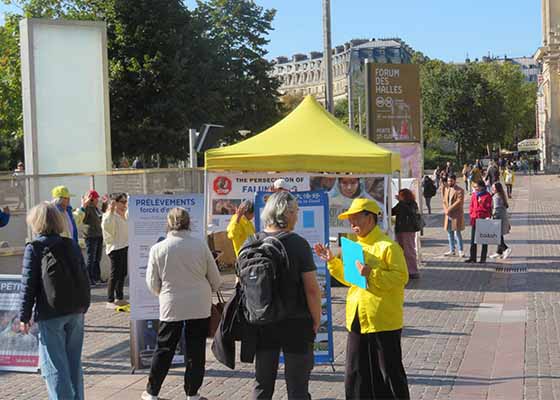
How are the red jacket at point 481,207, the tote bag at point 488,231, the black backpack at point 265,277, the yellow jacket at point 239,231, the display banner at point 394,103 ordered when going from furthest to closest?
the display banner at point 394,103, the red jacket at point 481,207, the tote bag at point 488,231, the yellow jacket at point 239,231, the black backpack at point 265,277

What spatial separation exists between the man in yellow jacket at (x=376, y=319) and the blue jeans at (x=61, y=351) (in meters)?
2.12

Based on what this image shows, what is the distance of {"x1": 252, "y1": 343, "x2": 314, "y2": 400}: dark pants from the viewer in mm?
5625

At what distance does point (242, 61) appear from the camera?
156 feet

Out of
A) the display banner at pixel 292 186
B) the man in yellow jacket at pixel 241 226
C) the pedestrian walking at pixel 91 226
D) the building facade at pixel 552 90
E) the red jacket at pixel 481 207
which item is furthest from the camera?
the building facade at pixel 552 90

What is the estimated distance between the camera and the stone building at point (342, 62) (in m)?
153

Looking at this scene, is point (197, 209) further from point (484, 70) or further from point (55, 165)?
point (484, 70)

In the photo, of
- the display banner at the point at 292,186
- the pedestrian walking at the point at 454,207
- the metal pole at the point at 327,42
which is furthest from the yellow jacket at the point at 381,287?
the metal pole at the point at 327,42

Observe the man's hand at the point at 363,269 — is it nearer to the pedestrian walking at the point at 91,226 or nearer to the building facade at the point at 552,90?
the pedestrian walking at the point at 91,226

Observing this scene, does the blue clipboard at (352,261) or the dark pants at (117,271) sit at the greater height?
the blue clipboard at (352,261)

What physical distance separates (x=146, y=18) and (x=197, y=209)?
104 ft

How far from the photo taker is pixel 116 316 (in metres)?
12.1

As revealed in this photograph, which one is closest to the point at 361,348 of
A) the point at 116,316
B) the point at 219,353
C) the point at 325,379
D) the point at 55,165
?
the point at 219,353

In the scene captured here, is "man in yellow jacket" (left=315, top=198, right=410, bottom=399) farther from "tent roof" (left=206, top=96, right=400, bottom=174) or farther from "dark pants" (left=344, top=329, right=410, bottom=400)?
"tent roof" (left=206, top=96, right=400, bottom=174)

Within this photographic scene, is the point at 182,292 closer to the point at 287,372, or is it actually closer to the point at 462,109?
the point at 287,372
